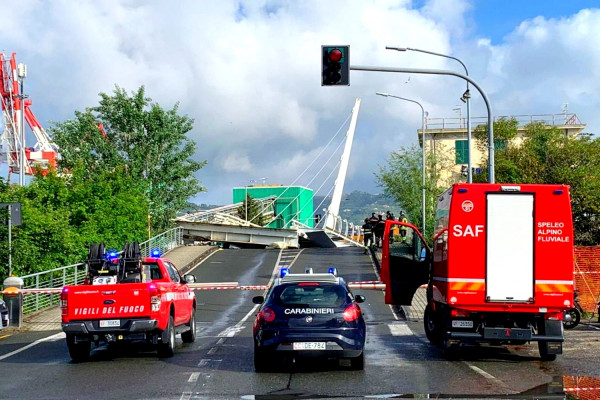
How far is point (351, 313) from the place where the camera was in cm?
1265

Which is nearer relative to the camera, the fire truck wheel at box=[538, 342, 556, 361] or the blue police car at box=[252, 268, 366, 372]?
the blue police car at box=[252, 268, 366, 372]

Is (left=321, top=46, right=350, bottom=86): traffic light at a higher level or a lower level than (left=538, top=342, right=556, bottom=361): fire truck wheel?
higher

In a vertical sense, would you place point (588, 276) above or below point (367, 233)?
below

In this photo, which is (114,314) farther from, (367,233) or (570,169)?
(367,233)

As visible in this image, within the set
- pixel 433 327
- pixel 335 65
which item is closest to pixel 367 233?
pixel 335 65

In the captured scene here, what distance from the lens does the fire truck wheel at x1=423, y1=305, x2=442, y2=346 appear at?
15.9m

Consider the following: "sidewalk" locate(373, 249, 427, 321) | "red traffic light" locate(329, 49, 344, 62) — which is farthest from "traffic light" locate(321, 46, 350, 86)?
"sidewalk" locate(373, 249, 427, 321)

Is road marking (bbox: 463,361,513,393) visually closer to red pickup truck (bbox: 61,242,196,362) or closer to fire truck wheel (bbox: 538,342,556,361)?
fire truck wheel (bbox: 538,342,556,361)

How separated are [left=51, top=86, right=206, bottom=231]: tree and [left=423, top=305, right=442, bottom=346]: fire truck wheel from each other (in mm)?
33558

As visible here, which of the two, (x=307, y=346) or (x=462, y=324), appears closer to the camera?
(x=307, y=346)

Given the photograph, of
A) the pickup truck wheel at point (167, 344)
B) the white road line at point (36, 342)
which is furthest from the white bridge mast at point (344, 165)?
the pickup truck wheel at point (167, 344)

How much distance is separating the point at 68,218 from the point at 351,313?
22.5 metres

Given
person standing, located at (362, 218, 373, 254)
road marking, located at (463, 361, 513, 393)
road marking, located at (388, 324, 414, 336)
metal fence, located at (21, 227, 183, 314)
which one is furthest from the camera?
person standing, located at (362, 218, 373, 254)

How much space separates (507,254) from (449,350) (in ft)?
6.18
